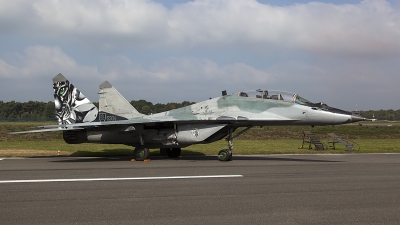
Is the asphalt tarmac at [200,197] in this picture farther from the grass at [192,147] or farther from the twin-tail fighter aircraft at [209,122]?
the grass at [192,147]

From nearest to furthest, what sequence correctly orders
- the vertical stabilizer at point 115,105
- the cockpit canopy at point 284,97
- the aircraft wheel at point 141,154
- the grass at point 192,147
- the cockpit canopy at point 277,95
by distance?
the cockpit canopy at point 284,97
the cockpit canopy at point 277,95
the aircraft wheel at point 141,154
the vertical stabilizer at point 115,105
the grass at point 192,147

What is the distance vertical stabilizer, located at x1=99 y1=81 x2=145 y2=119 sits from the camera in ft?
60.9

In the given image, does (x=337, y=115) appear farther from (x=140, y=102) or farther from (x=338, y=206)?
(x=140, y=102)

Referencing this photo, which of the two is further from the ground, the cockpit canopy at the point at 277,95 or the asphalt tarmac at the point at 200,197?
the cockpit canopy at the point at 277,95

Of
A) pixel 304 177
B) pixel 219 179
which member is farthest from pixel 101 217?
pixel 304 177

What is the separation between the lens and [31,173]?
36.9 ft

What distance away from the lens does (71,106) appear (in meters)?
18.6

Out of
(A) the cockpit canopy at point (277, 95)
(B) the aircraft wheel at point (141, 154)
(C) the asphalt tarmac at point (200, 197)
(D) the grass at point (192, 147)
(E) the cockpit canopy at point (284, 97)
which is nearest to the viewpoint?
(C) the asphalt tarmac at point (200, 197)

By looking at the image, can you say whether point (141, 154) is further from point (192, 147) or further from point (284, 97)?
point (192, 147)

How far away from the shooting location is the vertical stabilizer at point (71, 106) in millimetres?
18594

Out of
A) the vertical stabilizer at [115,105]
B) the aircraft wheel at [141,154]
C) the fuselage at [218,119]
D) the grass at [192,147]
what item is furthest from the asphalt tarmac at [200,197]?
the grass at [192,147]

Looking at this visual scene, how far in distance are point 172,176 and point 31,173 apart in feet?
13.7

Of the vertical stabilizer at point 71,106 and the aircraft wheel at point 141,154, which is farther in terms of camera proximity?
the vertical stabilizer at point 71,106

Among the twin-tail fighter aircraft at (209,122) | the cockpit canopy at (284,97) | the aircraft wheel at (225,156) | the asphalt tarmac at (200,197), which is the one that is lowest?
the asphalt tarmac at (200,197)
